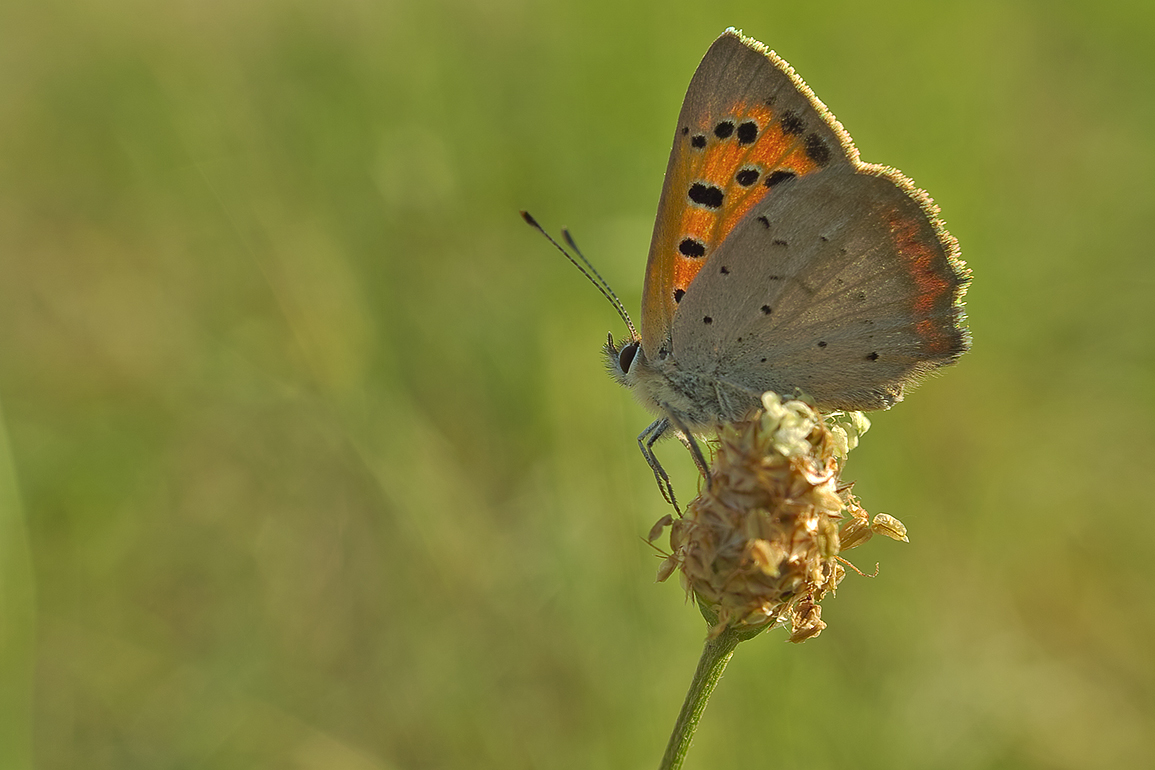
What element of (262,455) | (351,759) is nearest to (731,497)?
(351,759)

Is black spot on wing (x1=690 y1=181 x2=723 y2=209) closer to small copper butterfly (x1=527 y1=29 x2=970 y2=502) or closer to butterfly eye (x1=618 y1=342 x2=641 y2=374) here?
small copper butterfly (x1=527 y1=29 x2=970 y2=502)

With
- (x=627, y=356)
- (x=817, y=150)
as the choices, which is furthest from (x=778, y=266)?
(x=627, y=356)

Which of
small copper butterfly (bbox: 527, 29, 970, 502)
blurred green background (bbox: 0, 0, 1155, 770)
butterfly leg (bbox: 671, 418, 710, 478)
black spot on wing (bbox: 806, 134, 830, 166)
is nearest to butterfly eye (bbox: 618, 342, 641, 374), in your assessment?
small copper butterfly (bbox: 527, 29, 970, 502)

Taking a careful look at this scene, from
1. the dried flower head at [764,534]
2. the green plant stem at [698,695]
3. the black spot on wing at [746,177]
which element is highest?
the black spot on wing at [746,177]

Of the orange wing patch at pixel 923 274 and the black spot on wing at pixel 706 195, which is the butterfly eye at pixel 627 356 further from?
the orange wing patch at pixel 923 274

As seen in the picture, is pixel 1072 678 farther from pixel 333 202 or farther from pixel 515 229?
pixel 333 202

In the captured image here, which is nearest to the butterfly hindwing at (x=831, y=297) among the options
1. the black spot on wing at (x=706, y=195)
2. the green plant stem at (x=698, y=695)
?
the black spot on wing at (x=706, y=195)
